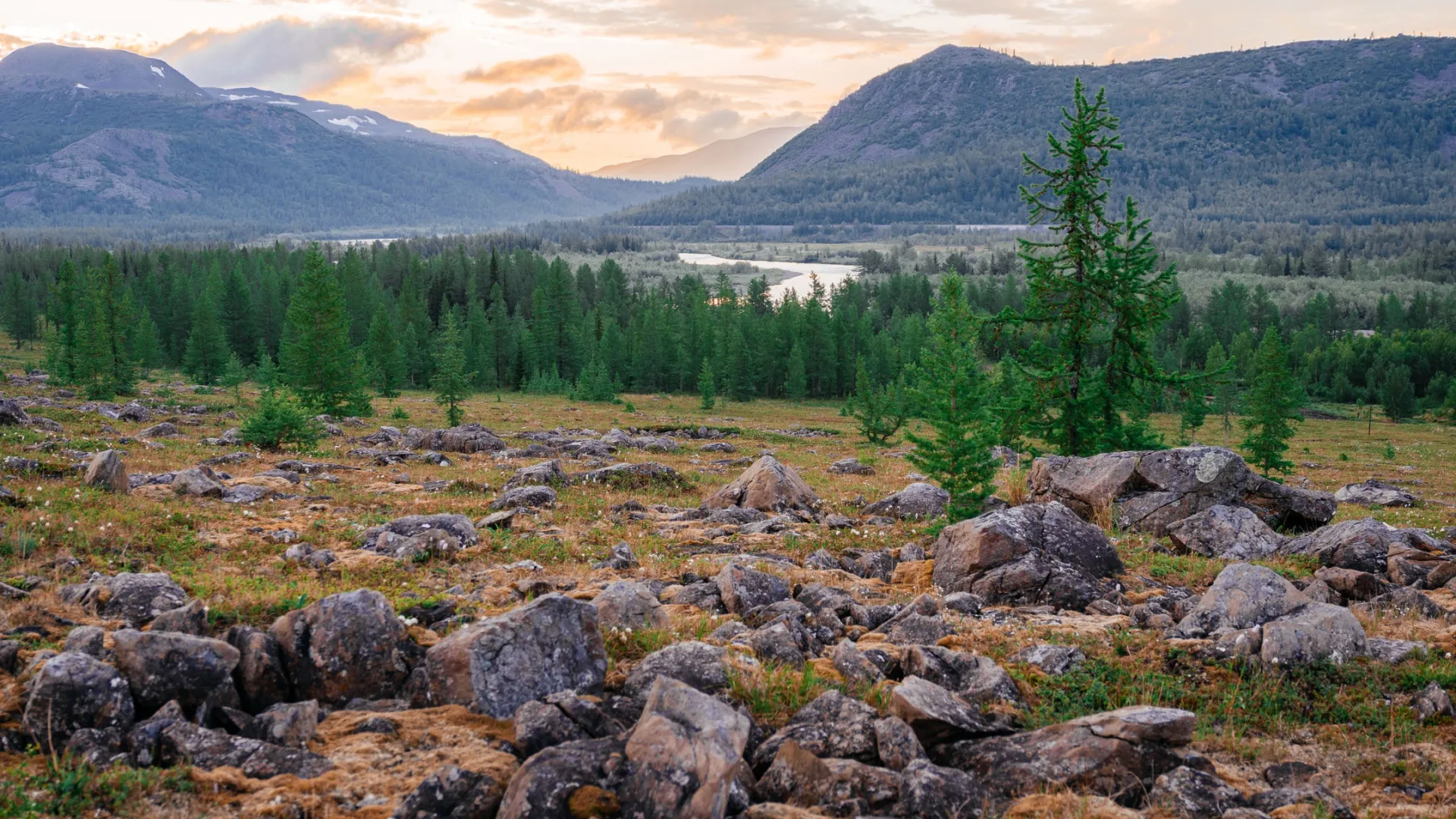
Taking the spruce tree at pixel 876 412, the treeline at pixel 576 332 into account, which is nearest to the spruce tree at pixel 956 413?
the spruce tree at pixel 876 412

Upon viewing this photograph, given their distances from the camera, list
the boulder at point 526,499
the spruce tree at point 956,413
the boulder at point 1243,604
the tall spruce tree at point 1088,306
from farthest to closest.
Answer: the tall spruce tree at point 1088,306 < the boulder at point 526,499 < the spruce tree at point 956,413 < the boulder at point 1243,604

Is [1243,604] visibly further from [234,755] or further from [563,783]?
[234,755]

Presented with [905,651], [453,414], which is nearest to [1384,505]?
[905,651]

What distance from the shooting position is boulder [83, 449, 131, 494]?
725 inches

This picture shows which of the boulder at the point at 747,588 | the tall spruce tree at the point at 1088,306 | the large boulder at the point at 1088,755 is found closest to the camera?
the large boulder at the point at 1088,755

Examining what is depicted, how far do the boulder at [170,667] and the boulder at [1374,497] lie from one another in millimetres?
39620

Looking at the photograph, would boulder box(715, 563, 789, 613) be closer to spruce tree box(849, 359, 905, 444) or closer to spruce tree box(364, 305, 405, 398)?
spruce tree box(849, 359, 905, 444)

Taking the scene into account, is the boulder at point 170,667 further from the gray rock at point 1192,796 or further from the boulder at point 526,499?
the boulder at point 526,499

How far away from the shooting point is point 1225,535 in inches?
700

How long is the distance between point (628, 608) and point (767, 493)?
11648 mm

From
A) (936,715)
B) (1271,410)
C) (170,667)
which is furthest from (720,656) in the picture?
(1271,410)

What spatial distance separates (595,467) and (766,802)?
23867 millimetres

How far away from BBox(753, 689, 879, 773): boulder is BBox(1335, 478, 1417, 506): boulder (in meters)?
34.8

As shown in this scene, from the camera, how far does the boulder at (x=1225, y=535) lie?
56.7ft
